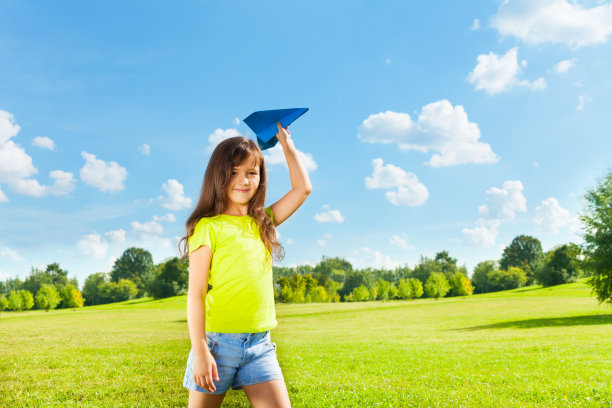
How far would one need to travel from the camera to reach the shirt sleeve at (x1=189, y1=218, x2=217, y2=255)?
322 cm

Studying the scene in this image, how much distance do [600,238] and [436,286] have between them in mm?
47045

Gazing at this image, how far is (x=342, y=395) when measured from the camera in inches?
343

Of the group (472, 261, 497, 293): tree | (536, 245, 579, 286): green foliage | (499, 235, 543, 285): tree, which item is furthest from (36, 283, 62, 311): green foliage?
(499, 235, 543, 285): tree

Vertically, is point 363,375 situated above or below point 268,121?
below

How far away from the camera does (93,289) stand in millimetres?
89188

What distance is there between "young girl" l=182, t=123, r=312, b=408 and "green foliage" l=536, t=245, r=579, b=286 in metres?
93.3

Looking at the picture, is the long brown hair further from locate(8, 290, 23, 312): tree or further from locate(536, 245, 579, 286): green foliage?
locate(536, 245, 579, 286): green foliage

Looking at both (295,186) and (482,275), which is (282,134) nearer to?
(295,186)

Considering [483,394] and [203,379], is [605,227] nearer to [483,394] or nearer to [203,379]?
[483,394]

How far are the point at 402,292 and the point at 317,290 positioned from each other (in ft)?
49.7

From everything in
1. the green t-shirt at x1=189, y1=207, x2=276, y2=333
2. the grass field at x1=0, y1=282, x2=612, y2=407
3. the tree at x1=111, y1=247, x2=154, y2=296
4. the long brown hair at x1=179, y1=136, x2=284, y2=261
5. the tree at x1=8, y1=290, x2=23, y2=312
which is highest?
the tree at x1=111, y1=247, x2=154, y2=296

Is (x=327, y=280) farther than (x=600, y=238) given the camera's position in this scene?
Yes

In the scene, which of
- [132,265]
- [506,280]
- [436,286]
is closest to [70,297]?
[132,265]

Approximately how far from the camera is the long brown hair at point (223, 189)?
3531mm
